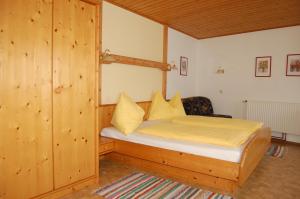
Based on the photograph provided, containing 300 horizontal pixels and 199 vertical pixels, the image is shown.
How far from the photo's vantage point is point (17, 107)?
6.59 ft

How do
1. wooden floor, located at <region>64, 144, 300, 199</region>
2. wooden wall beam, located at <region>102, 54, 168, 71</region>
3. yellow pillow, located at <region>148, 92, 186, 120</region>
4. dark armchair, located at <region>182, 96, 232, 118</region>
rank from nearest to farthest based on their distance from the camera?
wooden floor, located at <region>64, 144, 300, 199</region> < wooden wall beam, located at <region>102, 54, 168, 71</region> < yellow pillow, located at <region>148, 92, 186, 120</region> < dark armchair, located at <region>182, 96, 232, 118</region>

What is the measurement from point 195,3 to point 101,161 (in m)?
3.02

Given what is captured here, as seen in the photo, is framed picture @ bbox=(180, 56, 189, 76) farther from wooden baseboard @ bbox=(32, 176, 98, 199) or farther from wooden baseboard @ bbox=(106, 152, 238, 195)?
wooden baseboard @ bbox=(32, 176, 98, 199)

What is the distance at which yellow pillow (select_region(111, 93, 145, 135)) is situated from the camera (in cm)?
316

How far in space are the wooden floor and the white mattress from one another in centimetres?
49

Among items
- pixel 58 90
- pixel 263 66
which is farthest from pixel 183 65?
pixel 58 90

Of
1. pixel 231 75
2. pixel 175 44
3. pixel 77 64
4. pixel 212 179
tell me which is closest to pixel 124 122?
pixel 77 64

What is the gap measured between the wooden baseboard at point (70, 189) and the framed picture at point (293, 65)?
4544 millimetres

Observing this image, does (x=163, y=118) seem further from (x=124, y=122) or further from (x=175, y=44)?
(x=175, y=44)

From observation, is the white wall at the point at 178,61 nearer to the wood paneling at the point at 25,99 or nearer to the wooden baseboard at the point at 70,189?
the wooden baseboard at the point at 70,189

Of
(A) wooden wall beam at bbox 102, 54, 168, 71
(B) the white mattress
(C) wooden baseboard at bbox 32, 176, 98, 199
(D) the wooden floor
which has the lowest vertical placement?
(D) the wooden floor

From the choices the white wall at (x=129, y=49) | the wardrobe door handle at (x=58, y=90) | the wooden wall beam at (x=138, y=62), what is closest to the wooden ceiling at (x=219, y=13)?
the white wall at (x=129, y=49)

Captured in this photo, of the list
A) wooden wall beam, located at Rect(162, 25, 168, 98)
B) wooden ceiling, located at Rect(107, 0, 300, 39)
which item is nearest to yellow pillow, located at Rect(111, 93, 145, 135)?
wooden wall beam, located at Rect(162, 25, 168, 98)

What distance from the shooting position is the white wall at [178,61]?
16.8 ft
